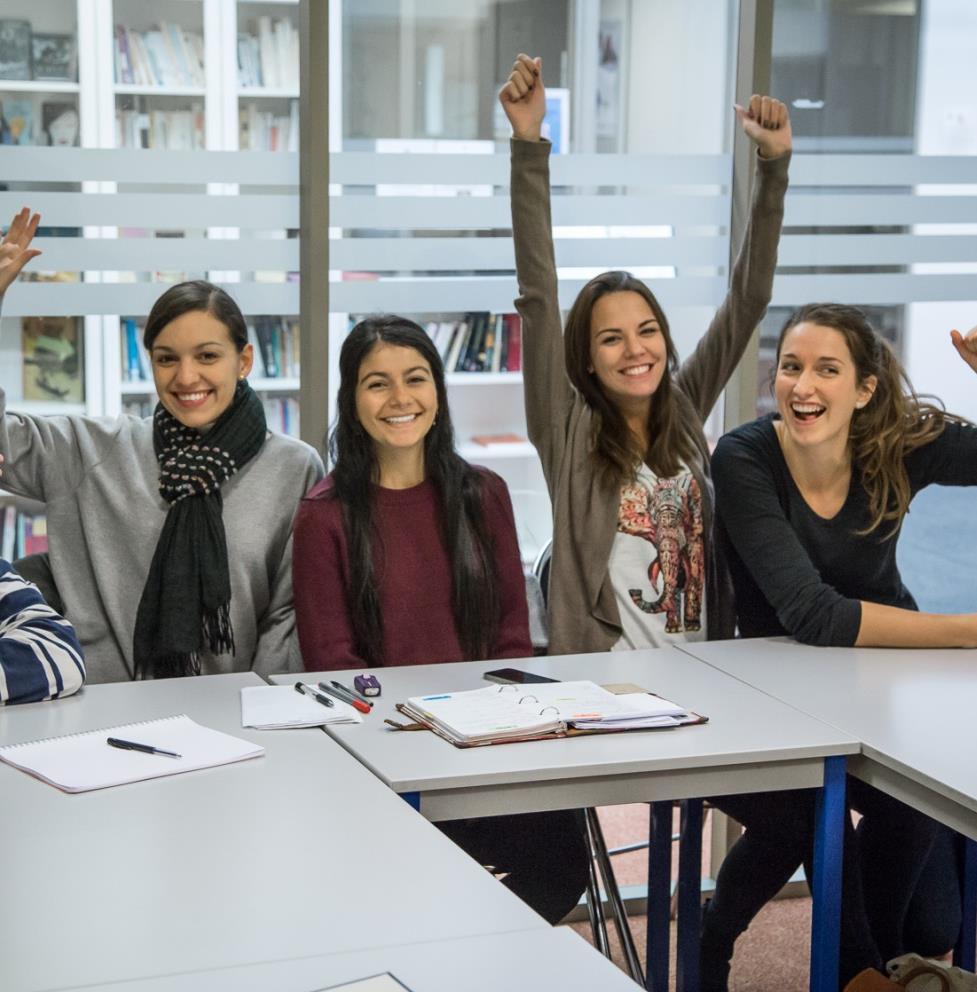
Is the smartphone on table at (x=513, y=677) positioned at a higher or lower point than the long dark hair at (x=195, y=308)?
lower

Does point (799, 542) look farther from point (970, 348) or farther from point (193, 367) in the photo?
point (193, 367)

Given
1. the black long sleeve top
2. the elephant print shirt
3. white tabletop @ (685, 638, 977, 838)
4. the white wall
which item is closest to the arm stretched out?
the elephant print shirt

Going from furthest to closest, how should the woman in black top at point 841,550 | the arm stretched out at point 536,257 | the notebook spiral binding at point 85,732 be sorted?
the arm stretched out at point 536,257 → the woman in black top at point 841,550 → the notebook spiral binding at point 85,732

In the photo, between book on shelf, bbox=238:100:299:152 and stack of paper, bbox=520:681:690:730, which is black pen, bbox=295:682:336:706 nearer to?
stack of paper, bbox=520:681:690:730

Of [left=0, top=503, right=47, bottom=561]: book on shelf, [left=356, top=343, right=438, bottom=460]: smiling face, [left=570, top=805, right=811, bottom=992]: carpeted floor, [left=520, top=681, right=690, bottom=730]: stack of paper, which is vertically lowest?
[left=570, top=805, right=811, bottom=992]: carpeted floor

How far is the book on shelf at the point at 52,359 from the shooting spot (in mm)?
3162

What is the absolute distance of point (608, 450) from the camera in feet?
9.04

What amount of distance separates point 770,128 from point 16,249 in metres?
1.60

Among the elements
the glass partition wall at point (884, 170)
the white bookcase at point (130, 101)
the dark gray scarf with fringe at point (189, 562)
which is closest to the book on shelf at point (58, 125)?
the white bookcase at point (130, 101)

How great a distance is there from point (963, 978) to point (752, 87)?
214 centimetres

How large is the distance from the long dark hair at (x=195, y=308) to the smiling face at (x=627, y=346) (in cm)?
72

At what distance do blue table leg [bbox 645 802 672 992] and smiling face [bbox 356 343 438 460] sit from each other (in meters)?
0.84

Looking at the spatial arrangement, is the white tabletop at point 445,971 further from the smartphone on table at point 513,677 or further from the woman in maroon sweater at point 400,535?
the woman in maroon sweater at point 400,535

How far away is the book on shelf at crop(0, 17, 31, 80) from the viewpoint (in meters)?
3.06
